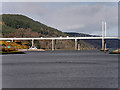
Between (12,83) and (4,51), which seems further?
(4,51)

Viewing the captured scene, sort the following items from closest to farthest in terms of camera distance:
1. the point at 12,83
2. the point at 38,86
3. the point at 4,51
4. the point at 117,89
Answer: the point at 117,89 < the point at 38,86 < the point at 12,83 < the point at 4,51

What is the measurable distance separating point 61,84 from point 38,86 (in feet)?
8.12

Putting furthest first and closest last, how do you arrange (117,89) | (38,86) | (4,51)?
(4,51) → (38,86) → (117,89)

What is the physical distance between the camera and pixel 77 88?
27469 mm

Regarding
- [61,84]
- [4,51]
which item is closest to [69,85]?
[61,84]

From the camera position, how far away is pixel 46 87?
2816 cm

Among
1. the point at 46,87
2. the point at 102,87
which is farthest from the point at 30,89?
the point at 102,87

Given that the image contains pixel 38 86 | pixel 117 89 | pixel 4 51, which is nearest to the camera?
pixel 117 89

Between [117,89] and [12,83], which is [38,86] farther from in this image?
[117,89]

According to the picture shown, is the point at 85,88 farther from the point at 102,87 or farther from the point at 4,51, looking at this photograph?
the point at 4,51

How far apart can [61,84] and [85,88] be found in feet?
10.8

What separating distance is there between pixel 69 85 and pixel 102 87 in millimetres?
3252

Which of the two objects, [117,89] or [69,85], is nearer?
[117,89]

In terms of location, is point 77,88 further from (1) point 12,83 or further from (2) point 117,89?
(1) point 12,83
